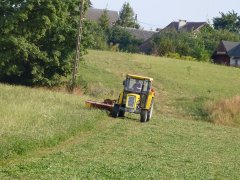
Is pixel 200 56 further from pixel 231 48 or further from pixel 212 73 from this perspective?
pixel 212 73

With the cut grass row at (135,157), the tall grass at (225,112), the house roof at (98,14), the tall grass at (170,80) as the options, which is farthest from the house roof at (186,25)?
the cut grass row at (135,157)

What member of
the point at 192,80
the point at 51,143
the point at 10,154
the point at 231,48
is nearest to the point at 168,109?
the point at 192,80

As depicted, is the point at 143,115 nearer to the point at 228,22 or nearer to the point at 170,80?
the point at 170,80

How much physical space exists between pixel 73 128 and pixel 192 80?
35816mm

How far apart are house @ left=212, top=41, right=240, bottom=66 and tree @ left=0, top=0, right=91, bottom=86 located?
4958cm

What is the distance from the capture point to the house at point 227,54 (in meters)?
86.4

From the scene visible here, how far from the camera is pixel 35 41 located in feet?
131

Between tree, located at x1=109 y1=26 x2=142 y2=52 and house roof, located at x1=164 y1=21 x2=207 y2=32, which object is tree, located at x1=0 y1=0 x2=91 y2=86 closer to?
tree, located at x1=109 y1=26 x2=142 y2=52

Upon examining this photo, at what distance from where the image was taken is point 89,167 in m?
12.5

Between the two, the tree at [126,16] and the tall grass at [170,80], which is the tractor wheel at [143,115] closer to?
the tall grass at [170,80]

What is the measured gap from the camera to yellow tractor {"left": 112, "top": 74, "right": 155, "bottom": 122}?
2450 centimetres

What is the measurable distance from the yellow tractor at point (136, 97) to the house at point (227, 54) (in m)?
63.4

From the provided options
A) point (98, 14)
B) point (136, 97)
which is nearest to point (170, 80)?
point (136, 97)

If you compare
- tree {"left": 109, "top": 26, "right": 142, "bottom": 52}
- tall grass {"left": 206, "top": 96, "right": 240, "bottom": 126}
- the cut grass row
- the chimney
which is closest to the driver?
the cut grass row
